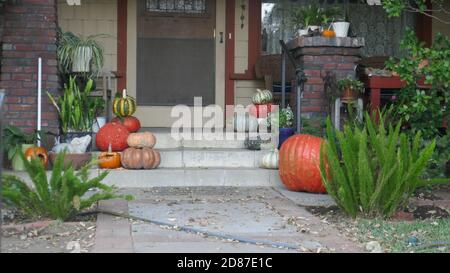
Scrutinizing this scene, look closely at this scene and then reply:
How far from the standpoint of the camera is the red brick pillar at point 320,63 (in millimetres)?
8164

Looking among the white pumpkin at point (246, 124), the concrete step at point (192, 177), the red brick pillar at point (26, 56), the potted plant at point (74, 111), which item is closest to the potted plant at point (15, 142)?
the red brick pillar at point (26, 56)

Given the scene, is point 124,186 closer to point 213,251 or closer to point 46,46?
point 46,46

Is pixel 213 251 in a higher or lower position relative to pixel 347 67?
lower

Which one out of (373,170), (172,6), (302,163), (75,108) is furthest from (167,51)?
(373,170)

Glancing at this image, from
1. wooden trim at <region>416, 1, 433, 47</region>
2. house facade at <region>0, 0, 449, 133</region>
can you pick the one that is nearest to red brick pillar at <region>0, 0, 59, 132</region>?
house facade at <region>0, 0, 449, 133</region>

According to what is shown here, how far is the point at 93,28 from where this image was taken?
9828 millimetres

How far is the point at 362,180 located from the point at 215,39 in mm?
4975

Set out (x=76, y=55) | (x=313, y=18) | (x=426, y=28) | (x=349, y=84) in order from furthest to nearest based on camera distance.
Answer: (x=426, y=28), (x=313, y=18), (x=76, y=55), (x=349, y=84)

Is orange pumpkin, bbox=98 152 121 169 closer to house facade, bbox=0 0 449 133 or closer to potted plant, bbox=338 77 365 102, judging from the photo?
house facade, bbox=0 0 449 133

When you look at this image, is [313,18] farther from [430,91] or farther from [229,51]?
[430,91]

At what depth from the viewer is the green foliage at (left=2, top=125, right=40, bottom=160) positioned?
23.6 feet

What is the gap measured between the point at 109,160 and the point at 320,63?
9.18 ft

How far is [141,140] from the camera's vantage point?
24.8 feet
